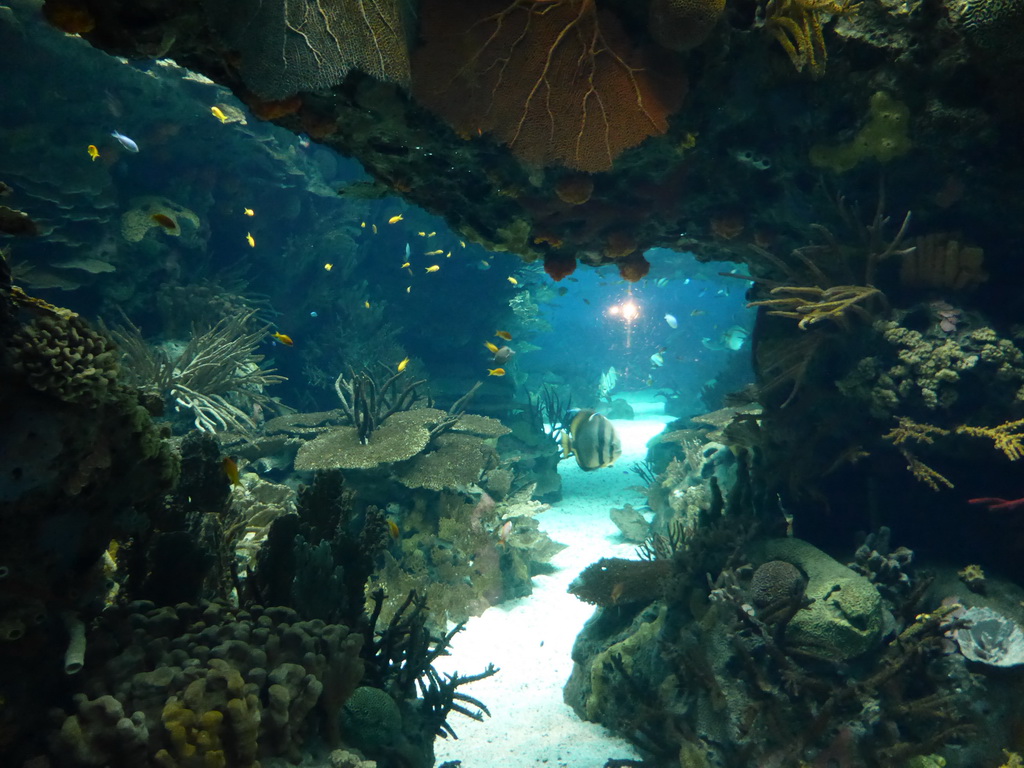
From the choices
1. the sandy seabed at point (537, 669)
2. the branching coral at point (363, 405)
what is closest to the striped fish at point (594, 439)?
the sandy seabed at point (537, 669)

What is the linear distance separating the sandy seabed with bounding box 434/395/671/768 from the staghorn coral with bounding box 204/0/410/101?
4.08 metres

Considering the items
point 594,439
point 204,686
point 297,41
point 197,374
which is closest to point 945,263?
point 594,439

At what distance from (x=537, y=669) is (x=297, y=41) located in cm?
556

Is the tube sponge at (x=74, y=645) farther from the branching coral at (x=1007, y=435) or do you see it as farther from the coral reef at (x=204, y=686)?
the branching coral at (x=1007, y=435)

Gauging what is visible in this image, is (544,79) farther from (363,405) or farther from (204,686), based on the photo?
(363,405)

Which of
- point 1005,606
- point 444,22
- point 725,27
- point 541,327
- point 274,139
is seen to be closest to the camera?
point 444,22

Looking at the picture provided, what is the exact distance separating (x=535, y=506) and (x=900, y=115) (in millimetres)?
6751

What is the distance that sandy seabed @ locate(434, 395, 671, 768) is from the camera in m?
4.08

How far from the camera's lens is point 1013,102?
3.35 m

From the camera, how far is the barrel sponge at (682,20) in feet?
10.1

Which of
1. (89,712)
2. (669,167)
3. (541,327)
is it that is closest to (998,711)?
(669,167)

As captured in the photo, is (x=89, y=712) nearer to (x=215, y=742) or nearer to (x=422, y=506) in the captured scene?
(x=215, y=742)

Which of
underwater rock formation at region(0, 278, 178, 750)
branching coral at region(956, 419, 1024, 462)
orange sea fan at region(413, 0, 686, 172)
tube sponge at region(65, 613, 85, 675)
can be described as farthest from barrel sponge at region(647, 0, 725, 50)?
tube sponge at region(65, 613, 85, 675)

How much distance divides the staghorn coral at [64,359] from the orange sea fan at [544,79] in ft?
7.64
